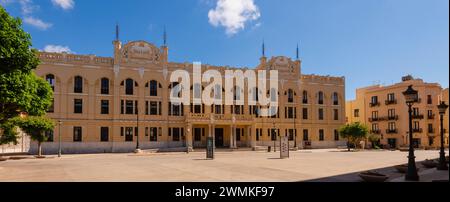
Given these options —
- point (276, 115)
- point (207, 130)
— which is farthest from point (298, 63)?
point (207, 130)

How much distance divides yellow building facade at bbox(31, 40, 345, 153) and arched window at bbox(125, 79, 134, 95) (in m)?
0.13

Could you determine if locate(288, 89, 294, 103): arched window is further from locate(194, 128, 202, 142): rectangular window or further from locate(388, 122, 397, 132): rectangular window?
locate(388, 122, 397, 132): rectangular window

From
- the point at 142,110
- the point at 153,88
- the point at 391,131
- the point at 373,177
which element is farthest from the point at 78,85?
the point at 391,131

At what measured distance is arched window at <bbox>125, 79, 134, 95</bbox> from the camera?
161ft

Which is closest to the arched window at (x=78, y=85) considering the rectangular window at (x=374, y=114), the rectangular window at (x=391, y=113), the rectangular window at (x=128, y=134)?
the rectangular window at (x=128, y=134)

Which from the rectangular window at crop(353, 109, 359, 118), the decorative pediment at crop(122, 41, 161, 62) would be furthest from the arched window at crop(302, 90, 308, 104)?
the decorative pediment at crop(122, 41, 161, 62)

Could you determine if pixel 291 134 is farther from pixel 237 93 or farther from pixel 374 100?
pixel 374 100

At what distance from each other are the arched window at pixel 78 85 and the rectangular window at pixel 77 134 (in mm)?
4727

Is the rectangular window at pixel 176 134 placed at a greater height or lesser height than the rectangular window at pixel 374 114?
lesser

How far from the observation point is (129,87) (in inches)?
1937

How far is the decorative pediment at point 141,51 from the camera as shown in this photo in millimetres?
49188

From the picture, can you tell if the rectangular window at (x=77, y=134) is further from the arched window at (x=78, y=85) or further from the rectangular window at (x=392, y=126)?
the rectangular window at (x=392, y=126)
